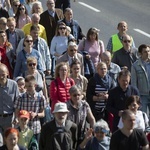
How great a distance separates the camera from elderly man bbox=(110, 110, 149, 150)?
46.9ft

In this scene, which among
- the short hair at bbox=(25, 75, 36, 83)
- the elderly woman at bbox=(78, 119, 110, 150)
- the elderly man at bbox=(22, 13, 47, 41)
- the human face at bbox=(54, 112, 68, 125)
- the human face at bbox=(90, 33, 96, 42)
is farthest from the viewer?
the elderly man at bbox=(22, 13, 47, 41)

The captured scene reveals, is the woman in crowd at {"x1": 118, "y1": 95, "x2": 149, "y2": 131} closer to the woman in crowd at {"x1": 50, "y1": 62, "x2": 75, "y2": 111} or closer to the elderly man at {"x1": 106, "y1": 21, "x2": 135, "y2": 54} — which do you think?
the woman in crowd at {"x1": 50, "y1": 62, "x2": 75, "y2": 111}

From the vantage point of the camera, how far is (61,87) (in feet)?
55.7

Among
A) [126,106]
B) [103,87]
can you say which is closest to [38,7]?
[103,87]

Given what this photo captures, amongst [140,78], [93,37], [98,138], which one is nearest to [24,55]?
[93,37]

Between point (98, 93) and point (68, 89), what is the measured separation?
0.62 meters

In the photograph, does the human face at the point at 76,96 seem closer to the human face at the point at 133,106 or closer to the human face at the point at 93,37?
the human face at the point at 133,106

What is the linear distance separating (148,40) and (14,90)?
10483 mm

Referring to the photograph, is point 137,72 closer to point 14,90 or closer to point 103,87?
point 103,87

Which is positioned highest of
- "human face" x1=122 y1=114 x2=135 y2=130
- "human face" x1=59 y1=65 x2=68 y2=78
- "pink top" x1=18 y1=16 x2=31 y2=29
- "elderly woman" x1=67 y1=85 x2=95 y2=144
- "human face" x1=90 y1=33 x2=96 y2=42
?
"pink top" x1=18 y1=16 x2=31 y2=29

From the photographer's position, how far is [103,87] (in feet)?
56.7

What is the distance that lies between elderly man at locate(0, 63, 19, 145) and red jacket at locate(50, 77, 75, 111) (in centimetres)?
102

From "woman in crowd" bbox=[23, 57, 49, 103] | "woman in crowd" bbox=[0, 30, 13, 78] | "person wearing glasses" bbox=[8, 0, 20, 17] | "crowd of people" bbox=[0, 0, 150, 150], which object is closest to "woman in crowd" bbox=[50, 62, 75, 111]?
"crowd of people" bbox=[0, 0, 150, 150]

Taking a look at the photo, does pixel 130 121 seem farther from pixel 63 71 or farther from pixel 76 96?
pixel 63 71
